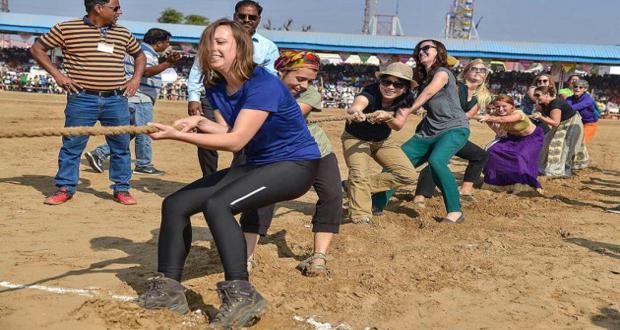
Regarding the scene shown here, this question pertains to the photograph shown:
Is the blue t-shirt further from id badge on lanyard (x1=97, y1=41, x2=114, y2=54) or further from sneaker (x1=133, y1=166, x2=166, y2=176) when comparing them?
sneaker (x1=133, y1=166, x2=166, y2=176)

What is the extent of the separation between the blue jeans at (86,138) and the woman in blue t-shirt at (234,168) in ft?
9.84

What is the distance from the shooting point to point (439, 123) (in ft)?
22.4

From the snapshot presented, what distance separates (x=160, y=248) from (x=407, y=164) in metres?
3.14

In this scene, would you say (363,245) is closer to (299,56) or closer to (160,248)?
(299,56)

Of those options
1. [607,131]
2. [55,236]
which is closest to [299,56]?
[55,236]

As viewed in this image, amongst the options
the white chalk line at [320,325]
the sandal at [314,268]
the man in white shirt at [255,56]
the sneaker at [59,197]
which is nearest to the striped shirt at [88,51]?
the man in white shirt at [255,56]

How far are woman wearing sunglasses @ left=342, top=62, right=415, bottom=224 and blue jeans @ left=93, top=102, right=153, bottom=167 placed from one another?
3.47m

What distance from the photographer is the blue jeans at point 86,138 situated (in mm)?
6582

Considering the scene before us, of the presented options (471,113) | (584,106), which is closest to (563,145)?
(584,106)

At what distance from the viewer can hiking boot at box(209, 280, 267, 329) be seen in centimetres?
367

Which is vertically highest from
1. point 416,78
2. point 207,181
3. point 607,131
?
point 416,78

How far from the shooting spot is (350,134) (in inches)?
254

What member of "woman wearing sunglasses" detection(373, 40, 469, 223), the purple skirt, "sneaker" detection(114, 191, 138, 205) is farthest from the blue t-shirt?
the purple skirt

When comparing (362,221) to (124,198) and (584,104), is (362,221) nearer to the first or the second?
(124,198)
